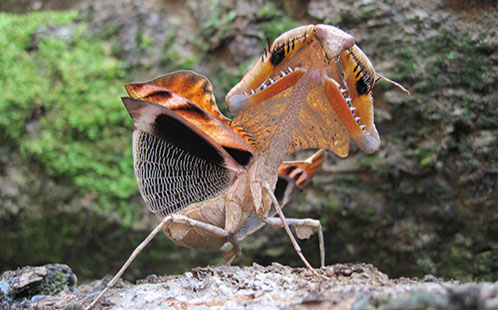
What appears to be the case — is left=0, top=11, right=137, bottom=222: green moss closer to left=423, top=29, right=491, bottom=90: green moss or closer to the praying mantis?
the praying mantis

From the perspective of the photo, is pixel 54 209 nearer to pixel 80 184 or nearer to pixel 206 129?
pixel 80 184

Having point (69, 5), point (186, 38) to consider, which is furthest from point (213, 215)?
point (69, 5)

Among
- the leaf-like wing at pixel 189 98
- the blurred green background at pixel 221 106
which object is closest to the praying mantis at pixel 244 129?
the leaf-like wing at pixel 189 98

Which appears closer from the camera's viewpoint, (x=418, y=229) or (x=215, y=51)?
(x=418, y=229)

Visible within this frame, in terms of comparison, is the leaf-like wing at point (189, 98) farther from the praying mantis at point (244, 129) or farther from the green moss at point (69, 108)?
the green moss at point (69, 108)

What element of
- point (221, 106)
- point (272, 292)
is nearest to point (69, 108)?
point (221, 106)
